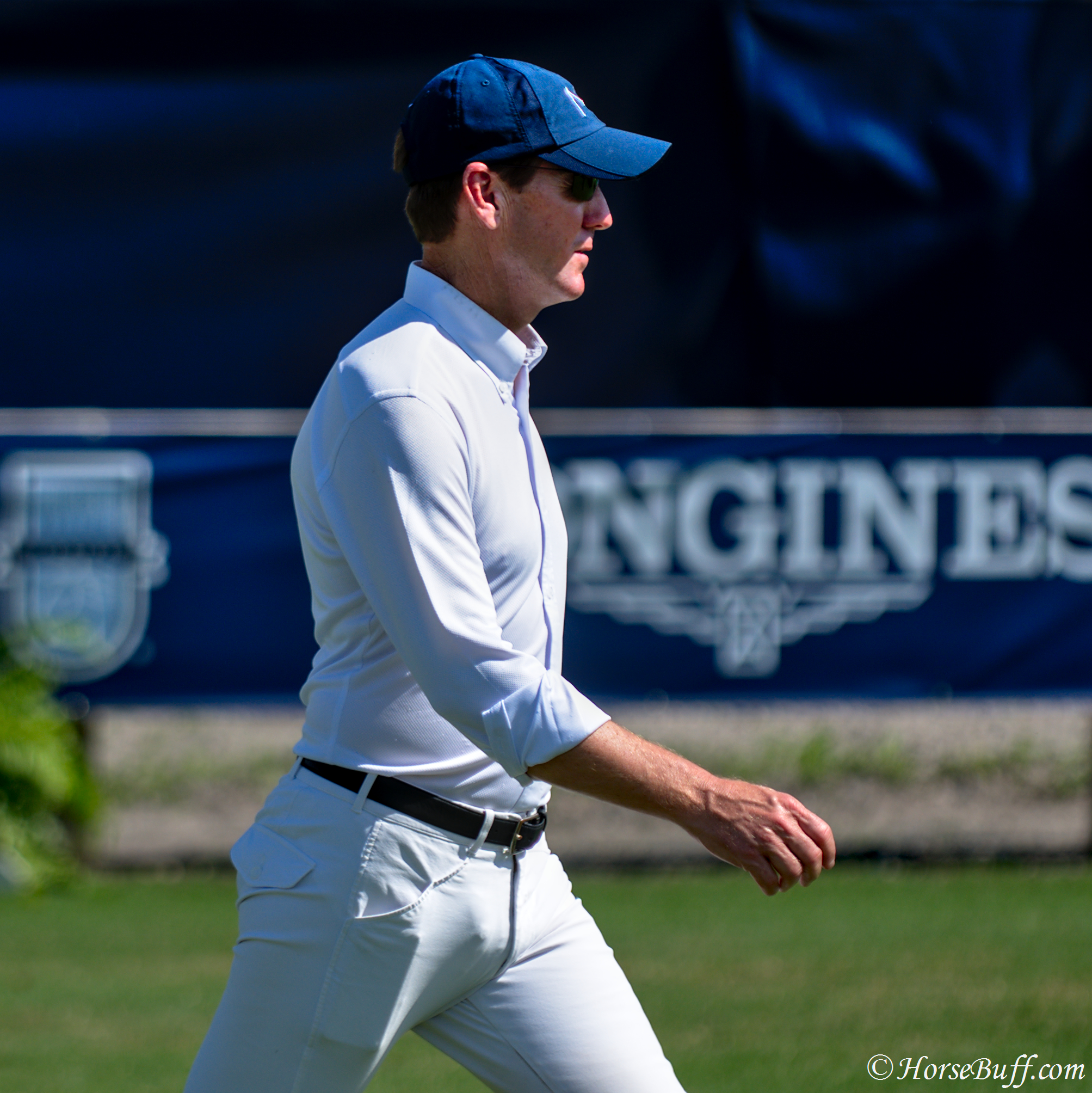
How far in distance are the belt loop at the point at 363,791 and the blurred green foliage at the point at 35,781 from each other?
460cm

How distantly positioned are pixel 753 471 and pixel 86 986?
10.6ft

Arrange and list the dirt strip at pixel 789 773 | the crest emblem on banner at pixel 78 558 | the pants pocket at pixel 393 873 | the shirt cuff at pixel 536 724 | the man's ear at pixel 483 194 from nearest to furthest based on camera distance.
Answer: the shirt cuff at pixel 536 724, the pants pocket at pixel 393 873, the man's ear at pixel 483 194, the crest emblem on banner at pixel 78 558, the dirt strip at pixel 789 773

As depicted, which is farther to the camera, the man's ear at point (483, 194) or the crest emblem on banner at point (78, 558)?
the crest emblem on banner at point (78, 558)

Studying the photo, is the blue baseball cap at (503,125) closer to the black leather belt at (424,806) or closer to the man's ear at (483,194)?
the man's ear at (483,194)

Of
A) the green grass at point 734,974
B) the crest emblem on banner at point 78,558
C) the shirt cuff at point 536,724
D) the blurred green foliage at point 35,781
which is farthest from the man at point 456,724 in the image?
the blurred green foliage at point 35,781

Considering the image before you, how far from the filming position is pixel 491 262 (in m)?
2.45

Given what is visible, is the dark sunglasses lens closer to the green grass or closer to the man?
the man

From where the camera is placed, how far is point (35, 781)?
6.65 m

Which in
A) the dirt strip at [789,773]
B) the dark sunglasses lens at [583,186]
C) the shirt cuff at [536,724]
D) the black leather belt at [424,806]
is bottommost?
the dirt strip at [789,773]

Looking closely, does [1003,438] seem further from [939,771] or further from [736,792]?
[736,792]

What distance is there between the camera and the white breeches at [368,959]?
2.28 meters

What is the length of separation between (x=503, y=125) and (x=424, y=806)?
3.17 feet

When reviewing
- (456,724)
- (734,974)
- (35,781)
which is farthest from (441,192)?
(35,781)

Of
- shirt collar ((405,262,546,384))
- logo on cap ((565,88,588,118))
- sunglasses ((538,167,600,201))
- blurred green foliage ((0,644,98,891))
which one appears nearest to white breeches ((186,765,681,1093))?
shirt collar ((405,262,546,384))
